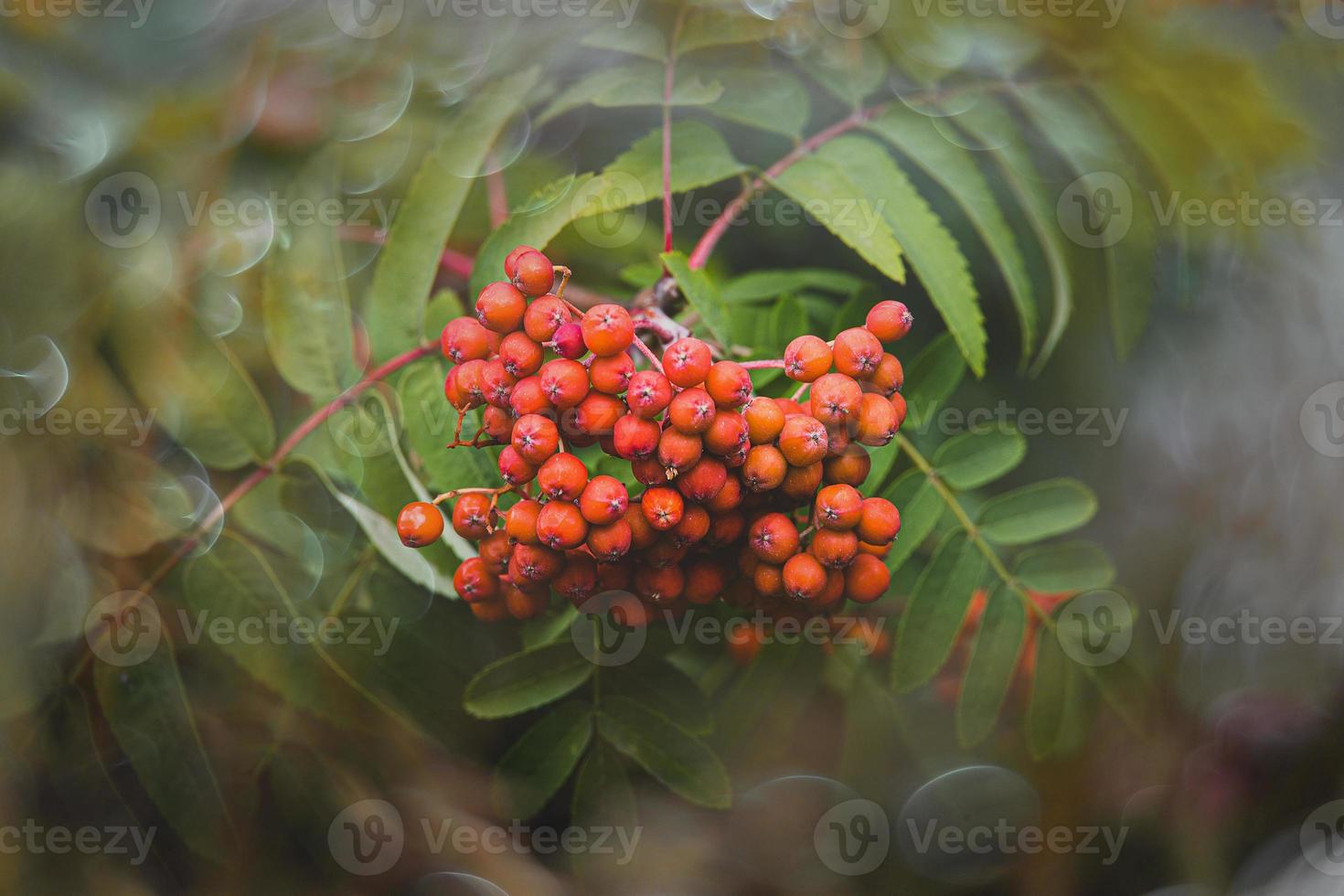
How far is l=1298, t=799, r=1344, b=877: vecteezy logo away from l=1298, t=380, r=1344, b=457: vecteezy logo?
303 millimetres

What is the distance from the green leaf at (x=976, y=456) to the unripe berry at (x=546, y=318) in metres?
0.25

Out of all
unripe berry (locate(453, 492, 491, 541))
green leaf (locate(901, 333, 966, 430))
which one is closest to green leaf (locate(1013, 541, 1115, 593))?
green leaf (locate(901, 333, 966, 430))

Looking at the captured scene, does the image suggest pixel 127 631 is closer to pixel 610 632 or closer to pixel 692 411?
pixel 610 632

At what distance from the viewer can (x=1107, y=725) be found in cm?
57

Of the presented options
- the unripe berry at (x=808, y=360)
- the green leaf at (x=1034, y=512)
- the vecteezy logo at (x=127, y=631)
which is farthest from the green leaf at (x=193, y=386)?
the green leaf at (x=1034, y=512)

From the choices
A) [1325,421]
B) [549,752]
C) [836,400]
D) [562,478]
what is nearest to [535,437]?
[562,478]

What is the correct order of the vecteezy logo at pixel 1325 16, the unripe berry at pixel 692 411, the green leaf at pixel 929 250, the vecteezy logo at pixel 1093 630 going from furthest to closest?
the vecteezy logo at pixel 1325 16
the vecteezy logo at pixel 1093 630
the green leaf at pixel 929 250
the unripe berry at pixel 692 411

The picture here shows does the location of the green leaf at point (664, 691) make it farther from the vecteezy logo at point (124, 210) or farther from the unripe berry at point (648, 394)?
the vecteezy logo at point (124, 210)

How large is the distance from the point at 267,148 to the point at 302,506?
0.26 m

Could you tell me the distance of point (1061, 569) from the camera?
51 cm

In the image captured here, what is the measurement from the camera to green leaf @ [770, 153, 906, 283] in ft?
1.34

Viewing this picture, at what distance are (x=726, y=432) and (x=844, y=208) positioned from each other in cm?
17

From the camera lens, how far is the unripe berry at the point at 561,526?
333 mm

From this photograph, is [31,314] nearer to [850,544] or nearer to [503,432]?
[503,432]
